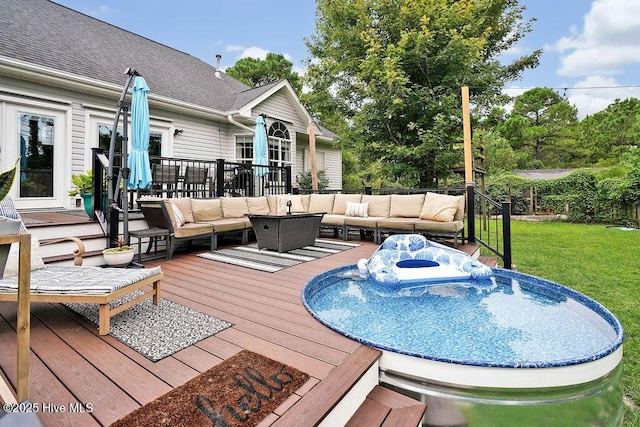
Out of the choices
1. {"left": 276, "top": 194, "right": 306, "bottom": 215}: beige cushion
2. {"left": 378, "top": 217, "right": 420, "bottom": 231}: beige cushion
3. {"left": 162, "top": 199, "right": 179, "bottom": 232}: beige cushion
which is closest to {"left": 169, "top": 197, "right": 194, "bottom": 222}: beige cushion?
{"left": 162, "top": 199, "right": 179, "bottom": 232}: beige cushion

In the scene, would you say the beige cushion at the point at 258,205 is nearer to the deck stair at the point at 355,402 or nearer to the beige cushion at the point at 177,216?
the beige cushion at the point at 177,216

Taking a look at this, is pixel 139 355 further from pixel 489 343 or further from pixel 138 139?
pixel 138 139

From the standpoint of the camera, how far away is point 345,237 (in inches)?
263

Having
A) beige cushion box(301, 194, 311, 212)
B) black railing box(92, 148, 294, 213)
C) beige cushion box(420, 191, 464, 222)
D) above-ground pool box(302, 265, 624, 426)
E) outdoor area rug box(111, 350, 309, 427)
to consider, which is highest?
black railing box(92, 148, 294, 213)

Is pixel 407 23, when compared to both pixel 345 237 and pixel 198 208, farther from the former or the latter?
pixel 198 208

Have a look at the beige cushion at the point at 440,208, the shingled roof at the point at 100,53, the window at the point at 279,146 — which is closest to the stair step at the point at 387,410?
the beige cushion at the point at 440,208

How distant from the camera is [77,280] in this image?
7.86 ft

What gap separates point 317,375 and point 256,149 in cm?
723

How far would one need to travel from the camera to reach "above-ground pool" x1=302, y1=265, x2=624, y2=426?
1848mm

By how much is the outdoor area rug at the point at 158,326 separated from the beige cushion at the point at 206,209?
279 cm

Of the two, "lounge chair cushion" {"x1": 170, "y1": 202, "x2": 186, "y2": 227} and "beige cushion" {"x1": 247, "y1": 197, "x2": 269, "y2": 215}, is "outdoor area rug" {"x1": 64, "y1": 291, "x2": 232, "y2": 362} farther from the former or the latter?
"beige cushion" {"x1": 247, "y1": 197, "x2": 269, "y2": 215}

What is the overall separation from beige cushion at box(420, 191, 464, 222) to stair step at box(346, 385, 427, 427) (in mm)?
4201

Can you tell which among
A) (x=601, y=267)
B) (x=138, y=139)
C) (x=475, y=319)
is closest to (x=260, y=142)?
(x=138, y=139)

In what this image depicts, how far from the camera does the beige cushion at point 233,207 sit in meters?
6.18
